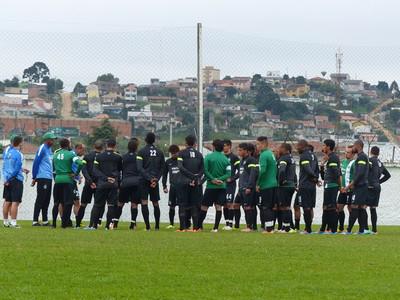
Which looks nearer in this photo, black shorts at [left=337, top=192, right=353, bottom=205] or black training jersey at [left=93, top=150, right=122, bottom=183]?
black training jersey at [left=93, top=150, right=122, bottom=183]

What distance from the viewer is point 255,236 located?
20719mm

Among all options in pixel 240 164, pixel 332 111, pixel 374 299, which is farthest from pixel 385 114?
pixel 374 299

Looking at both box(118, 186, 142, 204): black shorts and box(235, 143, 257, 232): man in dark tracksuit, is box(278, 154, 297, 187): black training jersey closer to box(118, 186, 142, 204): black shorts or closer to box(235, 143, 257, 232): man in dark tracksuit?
box(235, 143, 257, 232): man in dark tracksuit

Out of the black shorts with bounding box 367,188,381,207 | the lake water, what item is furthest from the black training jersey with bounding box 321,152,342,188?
the lake water

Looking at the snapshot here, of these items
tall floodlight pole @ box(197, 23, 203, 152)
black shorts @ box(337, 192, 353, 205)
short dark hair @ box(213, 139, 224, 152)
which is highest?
tall floodlight pole @ box(197, 23, 203, 152)

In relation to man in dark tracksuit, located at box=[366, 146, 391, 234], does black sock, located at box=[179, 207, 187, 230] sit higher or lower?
lower

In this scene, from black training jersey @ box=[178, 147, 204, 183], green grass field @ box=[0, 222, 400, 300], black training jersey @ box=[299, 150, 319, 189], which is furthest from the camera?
black training jersey @ box=[299, 150, 319, 189]

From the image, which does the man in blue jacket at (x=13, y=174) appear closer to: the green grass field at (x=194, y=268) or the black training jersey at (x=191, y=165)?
the black training jersey at (x=191, y=165)

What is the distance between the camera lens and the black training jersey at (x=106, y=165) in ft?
74.5

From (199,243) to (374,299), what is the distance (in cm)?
637

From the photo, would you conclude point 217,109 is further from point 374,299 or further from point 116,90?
point 374,299

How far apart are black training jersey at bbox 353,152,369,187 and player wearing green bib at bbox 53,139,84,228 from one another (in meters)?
5.73

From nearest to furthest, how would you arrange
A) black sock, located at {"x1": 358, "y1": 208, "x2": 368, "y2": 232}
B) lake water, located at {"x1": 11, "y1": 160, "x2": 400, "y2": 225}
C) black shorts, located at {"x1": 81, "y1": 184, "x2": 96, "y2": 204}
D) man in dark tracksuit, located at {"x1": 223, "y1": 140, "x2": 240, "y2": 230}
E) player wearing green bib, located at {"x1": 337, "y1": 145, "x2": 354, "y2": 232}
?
black sock, located at {"x1": 358, "y1": 208, "x2": 368, "y2": 232}
player wearing green bib, located at {"x1": 337, "y1": 145, "x2": 354, "y2": 232}
man in dark tracksuit, located at {"x1": 223, "y1": 140, "x2": 240, "y2": 230}
black shorts, located at {"x1": 81, "y1": 184, "x2": 96, "y2": 204}
lake water, located at {"x1": 11, "y1": 160, "x2": 400, "y2": 225}

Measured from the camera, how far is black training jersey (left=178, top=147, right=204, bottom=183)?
2262 centimetres
